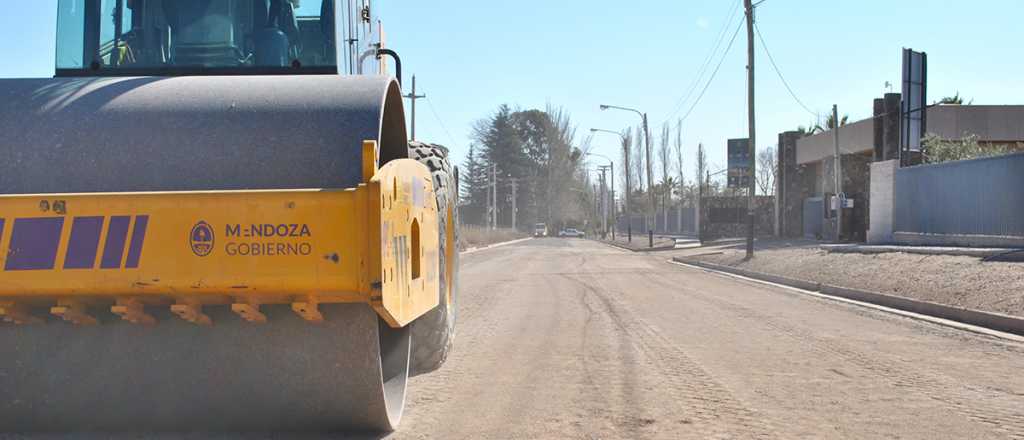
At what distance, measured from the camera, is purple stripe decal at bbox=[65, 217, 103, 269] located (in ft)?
11.7

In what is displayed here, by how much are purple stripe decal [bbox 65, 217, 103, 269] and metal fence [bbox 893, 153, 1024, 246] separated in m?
19.7

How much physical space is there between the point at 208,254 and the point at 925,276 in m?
15.5

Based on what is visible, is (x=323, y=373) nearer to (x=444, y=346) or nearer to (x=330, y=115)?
(x=330, y=115)

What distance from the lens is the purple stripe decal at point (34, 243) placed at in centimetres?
356

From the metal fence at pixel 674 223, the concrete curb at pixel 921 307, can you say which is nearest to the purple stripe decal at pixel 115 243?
the concrete curb at pixel 921 307

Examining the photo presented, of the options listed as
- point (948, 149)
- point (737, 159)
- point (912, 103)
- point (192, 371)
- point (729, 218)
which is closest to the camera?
point (192, 371)

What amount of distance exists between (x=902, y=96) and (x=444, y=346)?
27.2m

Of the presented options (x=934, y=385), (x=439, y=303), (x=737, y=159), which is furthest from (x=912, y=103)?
(x=439, y=303)

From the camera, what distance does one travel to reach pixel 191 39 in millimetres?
5723

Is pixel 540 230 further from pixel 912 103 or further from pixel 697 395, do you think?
pixel 697 395

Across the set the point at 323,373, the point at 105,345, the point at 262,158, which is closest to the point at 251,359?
the point at 323,373

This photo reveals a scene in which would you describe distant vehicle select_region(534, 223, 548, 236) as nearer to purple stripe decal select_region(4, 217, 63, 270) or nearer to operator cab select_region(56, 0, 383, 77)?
operator cab select_region(56, 0, 383, 77)

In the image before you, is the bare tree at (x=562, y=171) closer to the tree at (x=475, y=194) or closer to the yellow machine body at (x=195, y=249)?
the tree at (x=475, y=194)

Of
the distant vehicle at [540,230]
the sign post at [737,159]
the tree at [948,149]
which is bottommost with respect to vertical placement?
the distant vehicle at [540,230]
